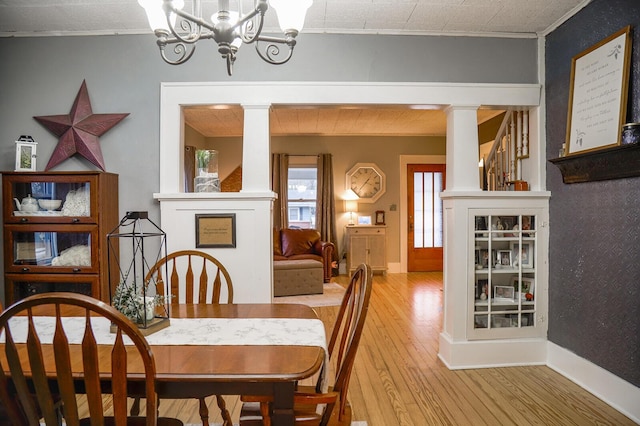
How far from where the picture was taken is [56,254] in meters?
2.74

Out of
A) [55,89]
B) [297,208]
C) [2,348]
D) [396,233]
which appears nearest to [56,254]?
[55,89]

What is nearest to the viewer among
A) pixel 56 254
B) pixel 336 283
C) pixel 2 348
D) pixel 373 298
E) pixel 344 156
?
pixel 2 348

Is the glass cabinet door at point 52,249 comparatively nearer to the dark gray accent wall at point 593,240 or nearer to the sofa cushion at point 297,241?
the dark gray accent wall at point 593,240

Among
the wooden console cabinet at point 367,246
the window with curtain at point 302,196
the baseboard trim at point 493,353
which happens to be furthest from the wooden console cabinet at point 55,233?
the window with curtain at point 302,196

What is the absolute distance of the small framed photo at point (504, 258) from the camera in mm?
3098

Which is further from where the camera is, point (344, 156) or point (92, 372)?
point (344, 156)

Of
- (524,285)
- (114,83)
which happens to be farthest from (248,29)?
(524,285)

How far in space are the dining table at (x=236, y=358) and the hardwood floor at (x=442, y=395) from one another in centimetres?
91

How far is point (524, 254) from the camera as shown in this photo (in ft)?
10.2

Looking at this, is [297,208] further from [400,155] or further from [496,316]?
[496,316]

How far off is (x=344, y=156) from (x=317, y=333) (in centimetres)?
596

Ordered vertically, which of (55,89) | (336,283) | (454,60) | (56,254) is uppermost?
(454,60)

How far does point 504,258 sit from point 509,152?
0.99m

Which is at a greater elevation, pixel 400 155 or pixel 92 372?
pixel 400 155
